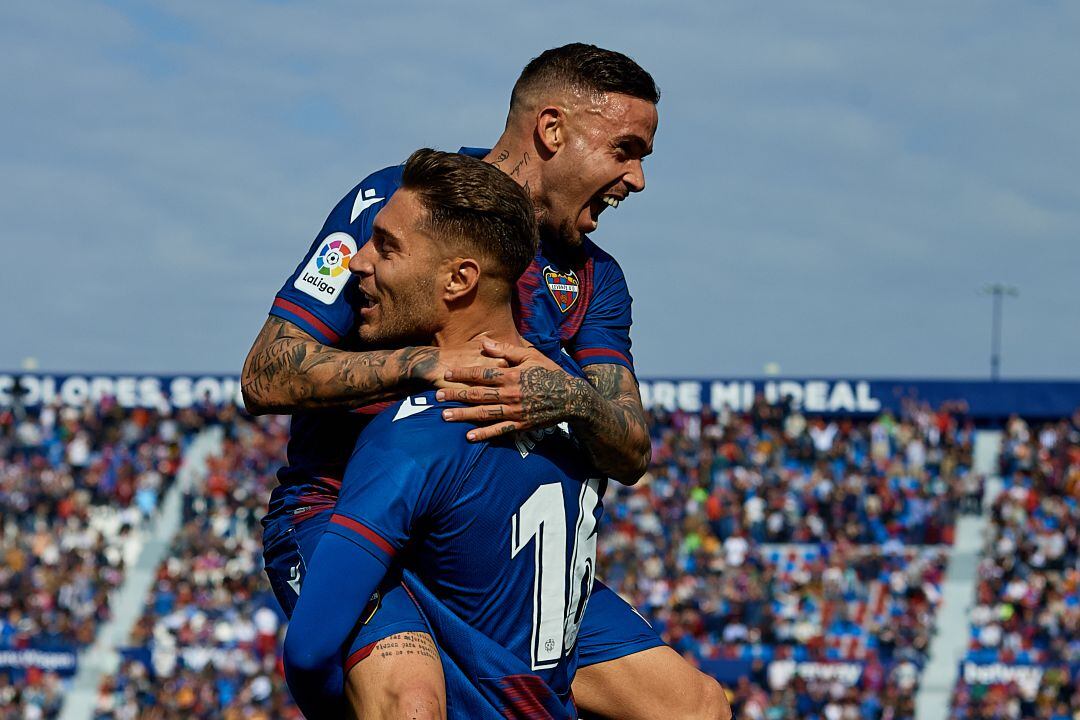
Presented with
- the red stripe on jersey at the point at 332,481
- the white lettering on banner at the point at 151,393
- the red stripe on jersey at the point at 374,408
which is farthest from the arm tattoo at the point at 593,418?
the white lettering on banner at the point at 151,393

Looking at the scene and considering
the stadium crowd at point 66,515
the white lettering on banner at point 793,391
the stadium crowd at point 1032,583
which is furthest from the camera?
the white lettering on banner at point 793,391

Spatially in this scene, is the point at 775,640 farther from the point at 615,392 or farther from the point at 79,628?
the point at 615,392

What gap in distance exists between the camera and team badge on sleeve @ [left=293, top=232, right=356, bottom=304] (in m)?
4.43

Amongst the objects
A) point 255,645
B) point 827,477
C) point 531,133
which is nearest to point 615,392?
point 531,133

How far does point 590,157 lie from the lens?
4.90m

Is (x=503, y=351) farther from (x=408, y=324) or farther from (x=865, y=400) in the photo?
(x=865, y=400)

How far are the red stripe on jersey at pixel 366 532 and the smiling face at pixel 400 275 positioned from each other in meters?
0.66

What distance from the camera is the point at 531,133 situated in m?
4.96

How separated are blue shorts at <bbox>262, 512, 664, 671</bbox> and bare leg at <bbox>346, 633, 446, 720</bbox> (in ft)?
0.11

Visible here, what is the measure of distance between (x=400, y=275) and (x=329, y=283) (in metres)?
0.44

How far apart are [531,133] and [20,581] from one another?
26629mm

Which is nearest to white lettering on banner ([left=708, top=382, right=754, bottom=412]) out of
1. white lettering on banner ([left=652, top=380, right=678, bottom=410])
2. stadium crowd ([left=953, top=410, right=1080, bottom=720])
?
white lettering on banner ([left=652, top=380, right=678, bottom=410])

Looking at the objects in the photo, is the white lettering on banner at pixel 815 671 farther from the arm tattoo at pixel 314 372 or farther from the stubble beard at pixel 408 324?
the stubble beard at pixel 408 324

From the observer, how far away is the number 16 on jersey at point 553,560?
397 centimetres
